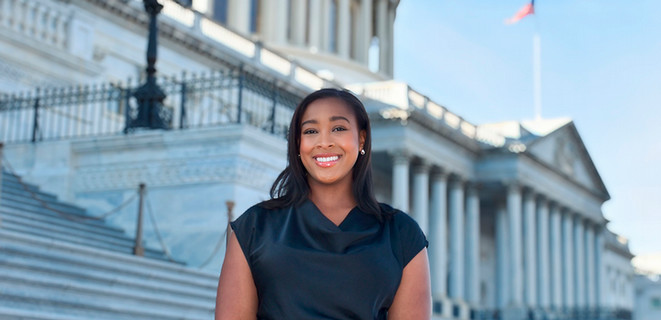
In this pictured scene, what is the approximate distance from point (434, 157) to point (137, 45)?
15062mm

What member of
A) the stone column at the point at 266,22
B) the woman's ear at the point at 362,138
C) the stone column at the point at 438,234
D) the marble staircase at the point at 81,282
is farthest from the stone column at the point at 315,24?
the woman's ear at the point at 362,138

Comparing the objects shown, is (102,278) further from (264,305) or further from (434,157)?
(434,157)

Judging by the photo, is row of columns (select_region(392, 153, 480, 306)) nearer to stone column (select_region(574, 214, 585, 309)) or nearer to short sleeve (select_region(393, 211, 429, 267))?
stone column (select_region(574, 214, 585, 309))

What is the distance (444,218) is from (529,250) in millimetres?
6841

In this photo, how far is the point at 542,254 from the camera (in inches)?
1955

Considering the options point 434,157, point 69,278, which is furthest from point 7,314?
point 434,157

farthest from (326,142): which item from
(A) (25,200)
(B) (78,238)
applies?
(A) (25,200)

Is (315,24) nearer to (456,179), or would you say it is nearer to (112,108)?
(456,179)

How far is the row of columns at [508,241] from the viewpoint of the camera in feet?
137

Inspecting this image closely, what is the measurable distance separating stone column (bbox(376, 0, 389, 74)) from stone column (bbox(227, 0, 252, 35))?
14936 millimetres

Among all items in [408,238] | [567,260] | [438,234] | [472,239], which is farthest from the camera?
[567,260]

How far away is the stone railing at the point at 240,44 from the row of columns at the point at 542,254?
12233 mm

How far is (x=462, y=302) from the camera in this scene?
42781 mm

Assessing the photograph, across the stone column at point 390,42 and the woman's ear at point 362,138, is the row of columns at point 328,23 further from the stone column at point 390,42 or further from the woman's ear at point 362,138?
the woman's ear at point 362,138
